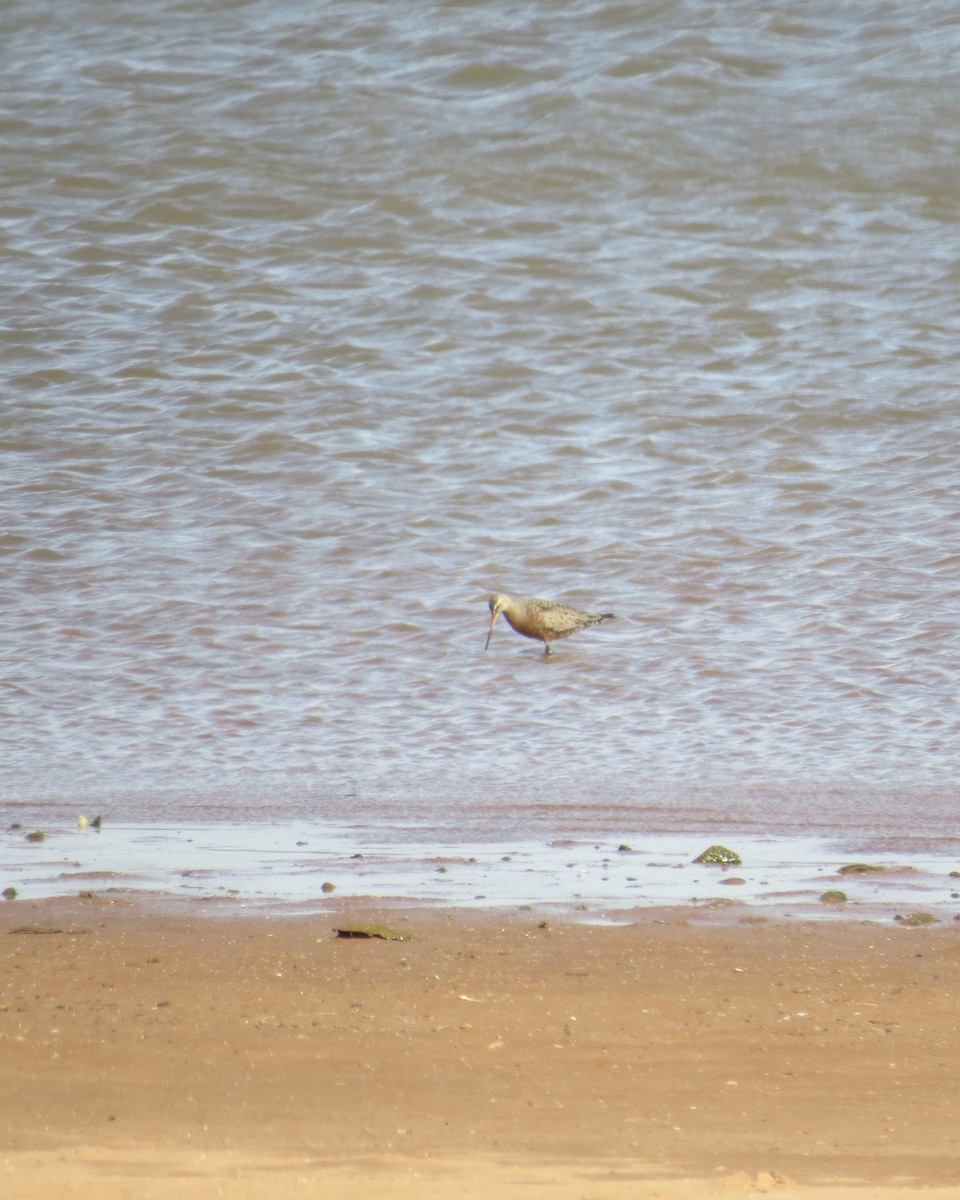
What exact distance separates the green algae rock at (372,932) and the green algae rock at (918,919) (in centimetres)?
95

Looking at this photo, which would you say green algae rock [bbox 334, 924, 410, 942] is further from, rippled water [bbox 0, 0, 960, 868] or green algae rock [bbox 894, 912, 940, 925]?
rippled water [bbox 0, 0, 960, 868]

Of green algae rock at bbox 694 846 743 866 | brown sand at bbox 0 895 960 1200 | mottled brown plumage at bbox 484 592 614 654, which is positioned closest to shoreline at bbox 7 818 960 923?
green algae rock at bbox 694 846 743 866

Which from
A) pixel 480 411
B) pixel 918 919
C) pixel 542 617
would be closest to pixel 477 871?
pixel 918 919

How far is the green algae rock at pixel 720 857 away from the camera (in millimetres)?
3949

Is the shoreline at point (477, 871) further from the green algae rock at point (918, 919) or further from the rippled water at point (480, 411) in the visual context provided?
the rippled water at point (480, 411)

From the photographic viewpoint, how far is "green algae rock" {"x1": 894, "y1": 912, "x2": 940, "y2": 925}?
3375 millimetres

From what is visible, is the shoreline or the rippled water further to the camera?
the rippled water

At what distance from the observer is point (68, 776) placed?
5020 millimetres

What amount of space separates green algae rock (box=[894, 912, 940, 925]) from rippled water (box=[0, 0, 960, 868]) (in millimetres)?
852

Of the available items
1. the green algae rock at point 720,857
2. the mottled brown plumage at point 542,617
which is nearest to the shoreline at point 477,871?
the green algae rock at point 720,857

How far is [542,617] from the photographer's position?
650 centimetres

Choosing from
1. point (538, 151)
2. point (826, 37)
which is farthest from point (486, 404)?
point (826, 37)

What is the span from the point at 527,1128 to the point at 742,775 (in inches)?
101

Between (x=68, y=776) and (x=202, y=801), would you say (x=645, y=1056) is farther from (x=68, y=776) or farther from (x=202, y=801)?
(x=68, y=776)
